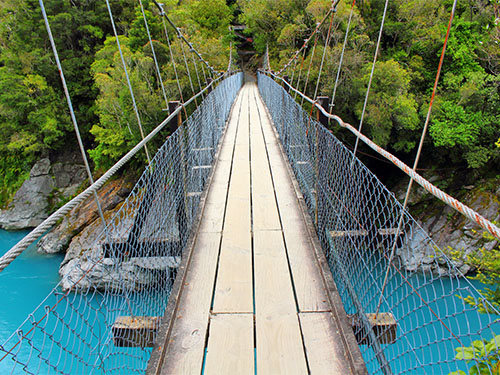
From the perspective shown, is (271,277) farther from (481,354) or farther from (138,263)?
(481,354)

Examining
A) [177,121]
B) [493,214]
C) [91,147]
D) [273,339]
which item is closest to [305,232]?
[273,339]

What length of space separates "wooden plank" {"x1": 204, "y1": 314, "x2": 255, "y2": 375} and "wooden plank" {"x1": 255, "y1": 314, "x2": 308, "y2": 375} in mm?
33

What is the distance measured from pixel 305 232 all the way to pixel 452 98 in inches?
400

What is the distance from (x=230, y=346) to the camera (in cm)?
106

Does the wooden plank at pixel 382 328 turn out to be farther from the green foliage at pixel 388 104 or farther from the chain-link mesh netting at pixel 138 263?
the green foliage at pixel 388 104

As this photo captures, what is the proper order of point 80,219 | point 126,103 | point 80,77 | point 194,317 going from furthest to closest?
point 80,77 < point 126,103 < point 80,219 < point 194,317

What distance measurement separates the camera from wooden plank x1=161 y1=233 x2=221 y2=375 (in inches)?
39.6

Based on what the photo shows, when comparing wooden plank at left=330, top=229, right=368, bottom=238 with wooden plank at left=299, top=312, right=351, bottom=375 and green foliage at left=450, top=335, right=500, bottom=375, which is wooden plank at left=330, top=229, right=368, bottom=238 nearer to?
wooden plank at left=299, top=312, right=351, bottom=375

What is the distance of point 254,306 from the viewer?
1221mm

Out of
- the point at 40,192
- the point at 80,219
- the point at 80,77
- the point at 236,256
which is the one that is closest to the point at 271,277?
the point at 236,256

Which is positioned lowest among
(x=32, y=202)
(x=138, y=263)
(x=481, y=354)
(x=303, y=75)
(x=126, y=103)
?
(x=32, y=202)

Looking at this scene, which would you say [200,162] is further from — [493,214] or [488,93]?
[488,93]

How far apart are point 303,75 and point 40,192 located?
33.6 feet

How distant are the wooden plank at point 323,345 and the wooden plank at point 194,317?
353 mm
